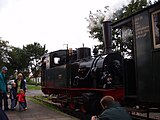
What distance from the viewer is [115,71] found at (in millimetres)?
10734

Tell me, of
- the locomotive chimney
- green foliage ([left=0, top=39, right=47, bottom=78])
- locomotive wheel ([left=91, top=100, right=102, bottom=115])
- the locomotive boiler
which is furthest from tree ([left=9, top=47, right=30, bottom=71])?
locomotive wheel ([left=91, top=100, right=102, bottom=115])

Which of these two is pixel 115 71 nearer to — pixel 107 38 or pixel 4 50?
pixel 107 38

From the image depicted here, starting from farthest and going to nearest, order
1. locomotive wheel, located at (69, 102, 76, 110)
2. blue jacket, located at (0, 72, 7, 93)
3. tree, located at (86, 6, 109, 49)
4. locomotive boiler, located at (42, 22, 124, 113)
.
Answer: tree, located at (86, 6, 109, 49), locomotive wheel, located at (69, 102, 76, 110), blue jacket, located at (0, 72, 7, 93), locomotive boiler, located at (42, 22, 124, 113)

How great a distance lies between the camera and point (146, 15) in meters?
7.41

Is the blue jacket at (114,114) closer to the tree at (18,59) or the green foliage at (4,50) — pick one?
the green foliage at (4,50)

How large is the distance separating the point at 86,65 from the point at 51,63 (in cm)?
463

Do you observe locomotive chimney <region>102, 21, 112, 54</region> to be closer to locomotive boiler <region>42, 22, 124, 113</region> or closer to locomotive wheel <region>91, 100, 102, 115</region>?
locomotive boiler <region>42, 22, 124, 113</region>

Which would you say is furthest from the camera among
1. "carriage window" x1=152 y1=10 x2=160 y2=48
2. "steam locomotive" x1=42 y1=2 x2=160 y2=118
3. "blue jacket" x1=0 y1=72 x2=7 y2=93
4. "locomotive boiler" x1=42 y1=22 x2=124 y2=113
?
"blue jacket" x1=0 y1=72 x2=7 y2=93

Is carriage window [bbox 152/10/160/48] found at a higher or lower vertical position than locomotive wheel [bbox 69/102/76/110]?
higher

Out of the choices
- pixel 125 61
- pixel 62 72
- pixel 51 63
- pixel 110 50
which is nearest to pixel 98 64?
pixel 110 50

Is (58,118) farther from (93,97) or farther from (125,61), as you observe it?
Answer: (125,61)

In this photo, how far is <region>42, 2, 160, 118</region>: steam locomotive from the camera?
7.21m

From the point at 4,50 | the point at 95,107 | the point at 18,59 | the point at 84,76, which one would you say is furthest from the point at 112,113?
the point at 18,59

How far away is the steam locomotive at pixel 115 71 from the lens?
7.21 m
